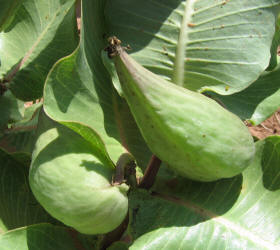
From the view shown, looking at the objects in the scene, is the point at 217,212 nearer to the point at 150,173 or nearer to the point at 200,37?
the point at 150,173

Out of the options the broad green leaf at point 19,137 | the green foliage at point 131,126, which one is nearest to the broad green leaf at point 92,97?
the green foliage at point 131,126

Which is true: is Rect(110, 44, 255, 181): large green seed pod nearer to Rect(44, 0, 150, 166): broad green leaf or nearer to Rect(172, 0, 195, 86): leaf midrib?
Rect(44, 0, 150, 166): broad green leaf

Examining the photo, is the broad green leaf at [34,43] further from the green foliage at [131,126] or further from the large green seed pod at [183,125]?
the large green seed pod at [183,125]

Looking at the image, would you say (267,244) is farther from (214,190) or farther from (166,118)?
(166,118)

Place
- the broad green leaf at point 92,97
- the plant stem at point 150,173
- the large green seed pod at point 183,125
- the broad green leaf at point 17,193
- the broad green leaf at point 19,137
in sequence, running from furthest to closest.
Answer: the broad green leaf at point 19,137
the broad green leaf at point 17,193
the plant stem at point 150,173
the broad green leaf at point 92,97
the large green seed pod at point 183,125

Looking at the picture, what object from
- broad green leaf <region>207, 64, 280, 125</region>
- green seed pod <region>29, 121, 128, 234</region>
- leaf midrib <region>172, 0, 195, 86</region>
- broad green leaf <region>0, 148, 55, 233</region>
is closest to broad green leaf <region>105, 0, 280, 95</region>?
leaf midrib <region>172, 0, 195, 86</region>

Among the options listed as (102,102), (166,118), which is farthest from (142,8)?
(166,118)

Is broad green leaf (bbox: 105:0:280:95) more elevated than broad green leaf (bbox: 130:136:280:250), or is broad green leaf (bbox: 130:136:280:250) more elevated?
broad green leaf (bbox: 105:0:280:95)
